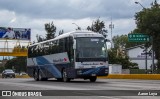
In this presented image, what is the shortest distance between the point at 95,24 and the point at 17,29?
916 inches

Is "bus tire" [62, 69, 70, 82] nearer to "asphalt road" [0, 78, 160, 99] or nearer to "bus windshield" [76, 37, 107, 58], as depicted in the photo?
"bus windshield" [76, 37, 107, 58]

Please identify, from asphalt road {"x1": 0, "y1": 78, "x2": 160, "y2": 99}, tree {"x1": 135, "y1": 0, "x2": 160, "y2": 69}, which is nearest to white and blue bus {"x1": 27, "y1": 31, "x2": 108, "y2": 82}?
asphalt road {"x1": 0, "y1": 78, "x2": 160, "y2": 99}

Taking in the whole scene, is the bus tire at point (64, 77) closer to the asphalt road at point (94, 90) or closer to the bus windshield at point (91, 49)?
the bus windshield at point (91, 49)

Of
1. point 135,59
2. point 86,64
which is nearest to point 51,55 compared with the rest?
point 86,64

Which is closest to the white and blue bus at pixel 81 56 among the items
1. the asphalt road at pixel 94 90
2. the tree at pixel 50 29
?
the asphalt road at pixel 94 90

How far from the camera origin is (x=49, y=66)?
129ft

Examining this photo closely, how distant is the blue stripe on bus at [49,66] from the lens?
37159mm

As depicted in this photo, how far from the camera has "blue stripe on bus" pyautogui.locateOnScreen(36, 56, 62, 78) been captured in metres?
37.2

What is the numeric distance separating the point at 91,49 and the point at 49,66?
7.24m

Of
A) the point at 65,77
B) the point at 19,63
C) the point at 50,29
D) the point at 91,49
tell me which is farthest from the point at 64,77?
the point at 19,63

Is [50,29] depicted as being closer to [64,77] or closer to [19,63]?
[19,63]

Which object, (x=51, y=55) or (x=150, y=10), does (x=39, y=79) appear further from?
(x=150, y=10)

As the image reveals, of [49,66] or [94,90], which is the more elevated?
[49,66]

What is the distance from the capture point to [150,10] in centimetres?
6338
